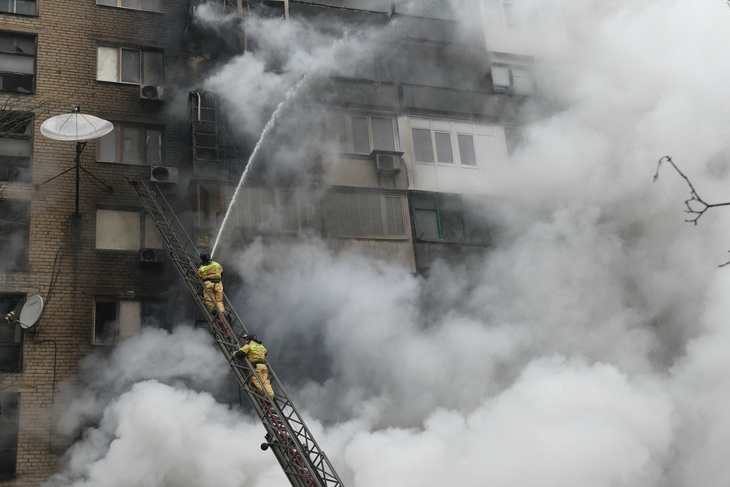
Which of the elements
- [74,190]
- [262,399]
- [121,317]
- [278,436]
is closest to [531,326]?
[262,399]

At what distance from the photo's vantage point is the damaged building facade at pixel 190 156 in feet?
53.0

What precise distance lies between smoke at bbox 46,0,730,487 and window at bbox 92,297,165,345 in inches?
19.8

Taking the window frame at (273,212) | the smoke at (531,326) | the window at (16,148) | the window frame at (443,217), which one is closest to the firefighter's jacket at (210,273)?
the smoke at (531,326)

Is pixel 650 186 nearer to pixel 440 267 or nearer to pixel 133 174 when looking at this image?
pixel 440 267

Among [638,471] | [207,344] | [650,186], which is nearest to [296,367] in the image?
[207,344]

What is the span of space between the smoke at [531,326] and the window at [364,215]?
0.63 m

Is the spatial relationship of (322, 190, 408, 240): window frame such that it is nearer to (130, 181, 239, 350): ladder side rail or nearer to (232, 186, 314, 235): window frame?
(232, 186, 314, 235): window frame

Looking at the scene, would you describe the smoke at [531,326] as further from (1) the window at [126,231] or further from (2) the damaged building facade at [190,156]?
(1) the window at [126,231]

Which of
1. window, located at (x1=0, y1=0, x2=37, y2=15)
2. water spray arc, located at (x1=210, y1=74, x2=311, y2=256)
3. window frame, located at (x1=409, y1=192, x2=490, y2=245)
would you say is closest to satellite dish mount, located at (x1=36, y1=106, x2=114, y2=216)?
water spray arc, located at (x1=210, y1=74, x2=311, y2=256)

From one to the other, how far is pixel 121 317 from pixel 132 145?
3.68 meters

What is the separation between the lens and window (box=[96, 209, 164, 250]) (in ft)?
55.7

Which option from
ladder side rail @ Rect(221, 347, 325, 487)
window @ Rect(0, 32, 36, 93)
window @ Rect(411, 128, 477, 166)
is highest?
window @ Rect(0, 32, 36, 93)

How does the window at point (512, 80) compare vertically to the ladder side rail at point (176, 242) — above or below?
above

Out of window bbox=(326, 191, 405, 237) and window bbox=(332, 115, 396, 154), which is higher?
window bbox=(332, 115, 396, 154)
